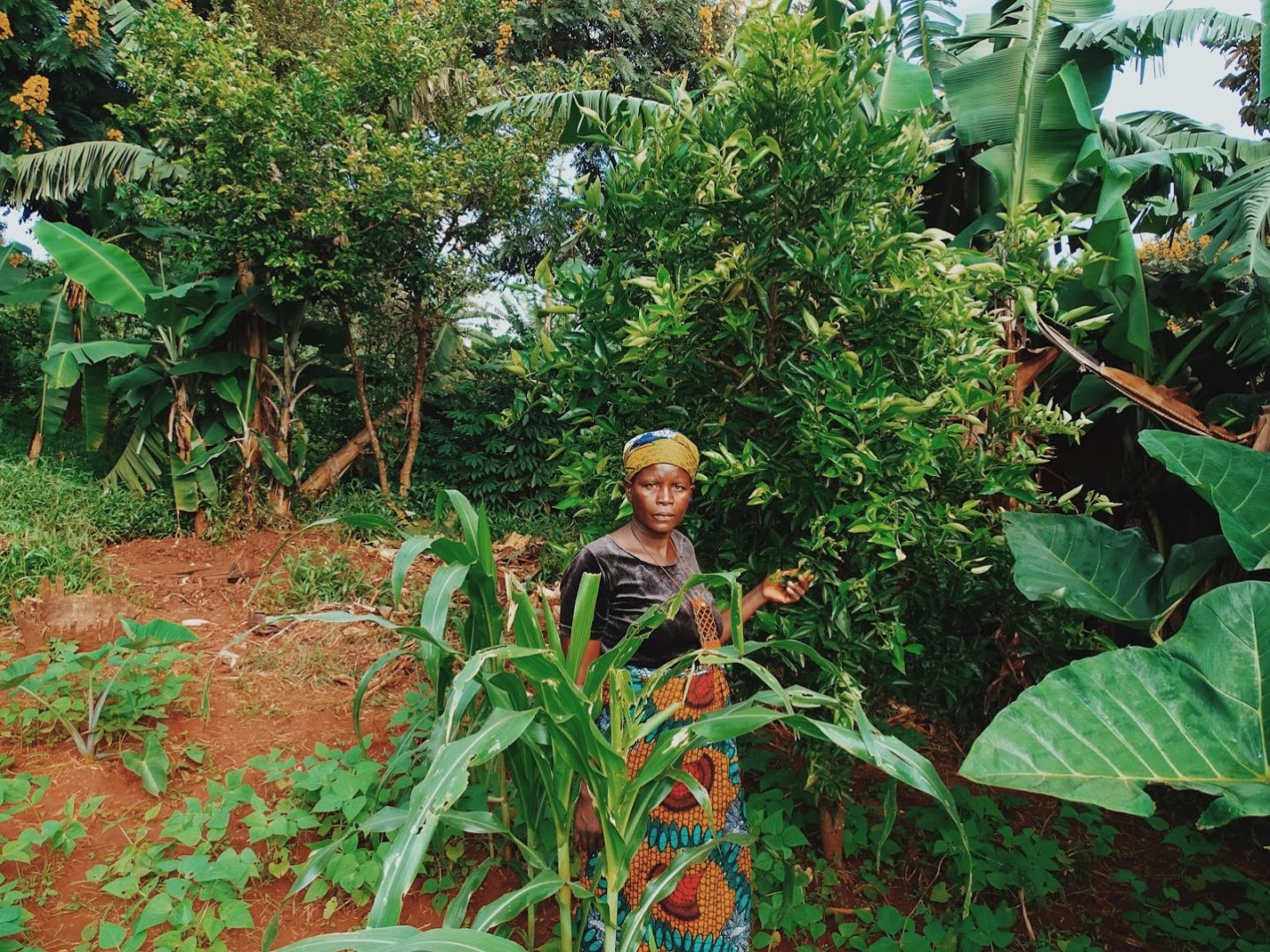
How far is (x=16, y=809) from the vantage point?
2.79 meters

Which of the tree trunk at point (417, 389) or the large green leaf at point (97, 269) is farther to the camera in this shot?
the tree trunk at point (417, 389)

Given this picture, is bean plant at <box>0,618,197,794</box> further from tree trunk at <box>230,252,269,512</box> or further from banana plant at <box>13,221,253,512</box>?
banana plant at <box>13,221,253,512</box>

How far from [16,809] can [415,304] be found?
4916mm

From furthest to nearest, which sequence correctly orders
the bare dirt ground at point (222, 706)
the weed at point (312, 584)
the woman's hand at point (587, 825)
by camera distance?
the weed at point (312, 584) → the bare dirt ground at point (222, 706) → the woman's hand at point (587, 825)

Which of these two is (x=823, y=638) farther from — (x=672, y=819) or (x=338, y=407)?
(x=338, y=407)

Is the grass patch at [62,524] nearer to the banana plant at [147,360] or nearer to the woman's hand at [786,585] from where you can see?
the banana plant at [147,360]

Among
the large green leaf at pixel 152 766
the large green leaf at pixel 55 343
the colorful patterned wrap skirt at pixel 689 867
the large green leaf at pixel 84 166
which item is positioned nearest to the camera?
the colorful patterned wrap skirt at pixel 689 867

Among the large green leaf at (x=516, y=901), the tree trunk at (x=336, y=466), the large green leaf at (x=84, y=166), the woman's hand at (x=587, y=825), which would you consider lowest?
the tree trunk at (x=336, y=466)

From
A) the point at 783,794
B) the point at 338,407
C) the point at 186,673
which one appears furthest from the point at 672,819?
the point at 338,407

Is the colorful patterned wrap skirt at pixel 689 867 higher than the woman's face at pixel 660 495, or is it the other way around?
the woman's face at pixel 660 495

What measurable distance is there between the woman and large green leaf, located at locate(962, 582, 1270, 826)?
0.88 metres

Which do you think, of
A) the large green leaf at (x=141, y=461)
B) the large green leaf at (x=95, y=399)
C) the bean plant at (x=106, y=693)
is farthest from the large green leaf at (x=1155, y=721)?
the large green leaf at (x=95, y=399)

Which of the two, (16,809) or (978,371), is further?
(16,809)

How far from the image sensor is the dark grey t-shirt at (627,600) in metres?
2.11
